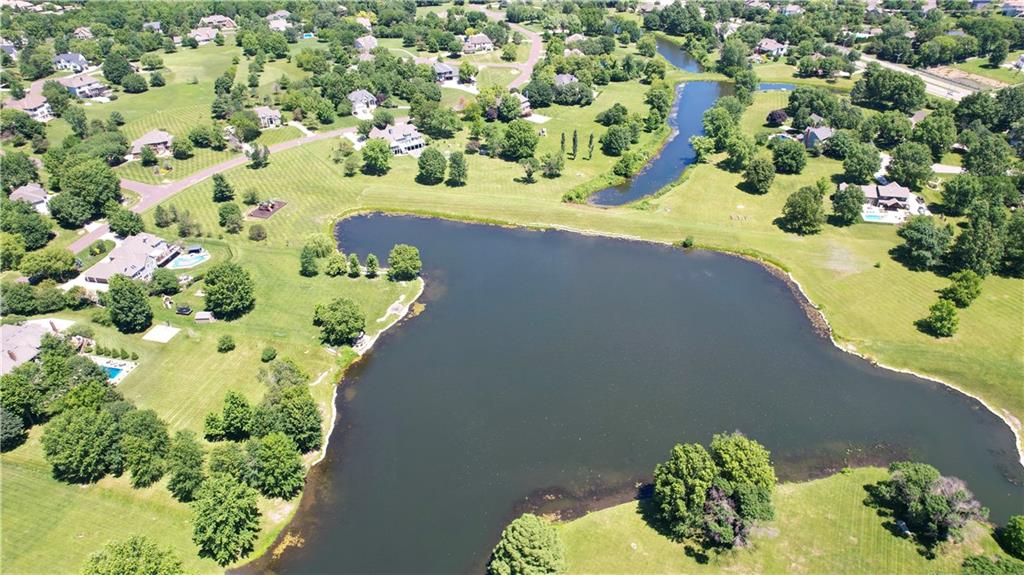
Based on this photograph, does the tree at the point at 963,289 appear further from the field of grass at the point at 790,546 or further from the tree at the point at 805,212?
the field of grass at the point at 790,546

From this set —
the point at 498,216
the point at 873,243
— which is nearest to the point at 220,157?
the point at 498,216

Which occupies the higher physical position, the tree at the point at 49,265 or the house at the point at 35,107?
the house at the point at 35,107

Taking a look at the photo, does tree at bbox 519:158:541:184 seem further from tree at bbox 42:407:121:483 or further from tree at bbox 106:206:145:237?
tree at bbox 42:407:121:483

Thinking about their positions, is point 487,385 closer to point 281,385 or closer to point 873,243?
point 281,385

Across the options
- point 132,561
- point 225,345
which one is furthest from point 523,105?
point 132,561

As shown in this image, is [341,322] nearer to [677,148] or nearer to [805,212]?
[805,212]

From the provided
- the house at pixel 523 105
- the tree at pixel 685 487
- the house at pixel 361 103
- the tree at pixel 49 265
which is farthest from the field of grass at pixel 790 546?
the house at pixel 361 103
